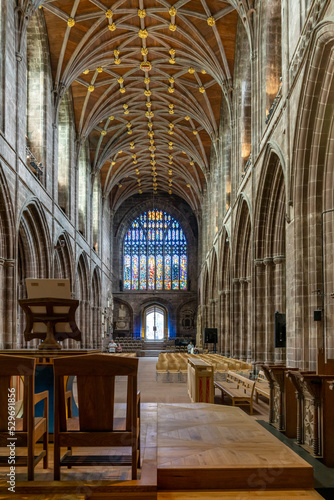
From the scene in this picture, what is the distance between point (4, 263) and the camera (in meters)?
13.8

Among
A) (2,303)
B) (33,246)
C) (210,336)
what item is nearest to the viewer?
(2,303)

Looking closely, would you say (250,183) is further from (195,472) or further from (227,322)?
(195,472)

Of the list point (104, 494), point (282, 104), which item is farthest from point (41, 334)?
point (282, 104)

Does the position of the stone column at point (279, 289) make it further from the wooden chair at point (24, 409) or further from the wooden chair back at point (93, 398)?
the wooden chair at point (24, 409)

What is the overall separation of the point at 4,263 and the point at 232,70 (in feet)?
38.6

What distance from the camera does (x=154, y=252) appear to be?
42281mm

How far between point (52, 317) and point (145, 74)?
20.4 metres

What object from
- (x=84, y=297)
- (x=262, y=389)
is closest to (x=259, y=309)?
(x=262, y=389)

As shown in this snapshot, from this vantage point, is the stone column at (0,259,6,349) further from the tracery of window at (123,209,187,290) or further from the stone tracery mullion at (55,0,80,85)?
the tracery of window at (123,209,187,290)

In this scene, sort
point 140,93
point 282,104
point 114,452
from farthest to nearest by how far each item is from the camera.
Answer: point 140,93 → point 282,104 → point 114,452

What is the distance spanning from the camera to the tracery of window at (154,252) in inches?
1658

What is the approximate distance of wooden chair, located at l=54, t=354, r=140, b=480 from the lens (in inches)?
123

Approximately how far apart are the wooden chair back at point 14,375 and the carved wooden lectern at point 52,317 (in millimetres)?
2192

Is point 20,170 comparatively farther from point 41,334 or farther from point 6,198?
point 41,334
